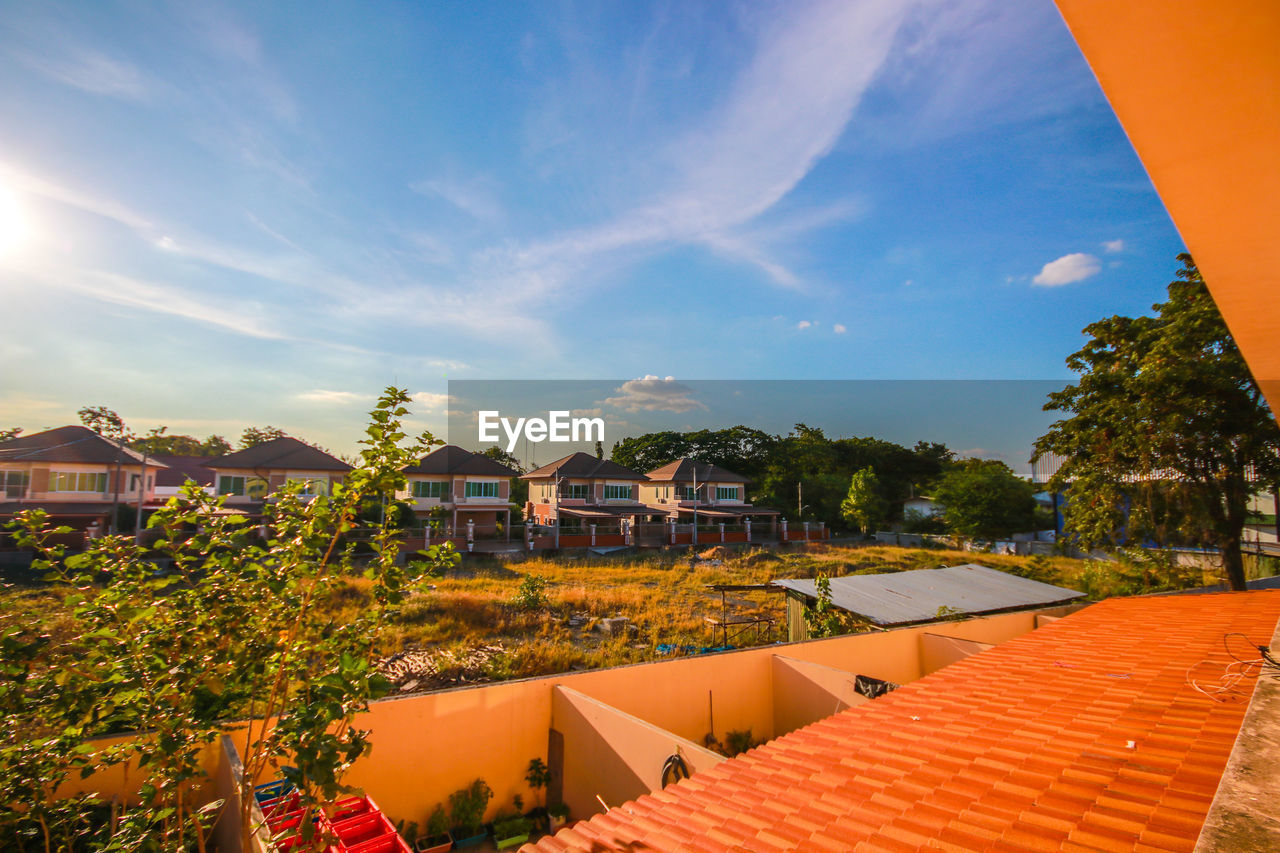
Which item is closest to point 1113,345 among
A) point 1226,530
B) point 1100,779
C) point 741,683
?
point 1226,530

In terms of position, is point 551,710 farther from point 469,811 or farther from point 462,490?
point 462,490

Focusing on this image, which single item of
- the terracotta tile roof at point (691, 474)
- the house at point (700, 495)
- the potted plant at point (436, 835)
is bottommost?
the potted plant at point (436, 835)

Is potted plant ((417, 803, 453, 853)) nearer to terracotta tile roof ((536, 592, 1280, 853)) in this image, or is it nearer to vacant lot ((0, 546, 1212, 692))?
vacant lot ((0, 546, 1212, 692))

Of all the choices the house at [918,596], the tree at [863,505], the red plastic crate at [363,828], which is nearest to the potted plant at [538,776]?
the red plastic crate at [363,828]

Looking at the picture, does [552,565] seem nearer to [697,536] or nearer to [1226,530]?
[697,536]

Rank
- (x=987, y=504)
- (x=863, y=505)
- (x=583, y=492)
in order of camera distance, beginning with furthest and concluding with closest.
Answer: (x=583, y=492) < (x=863, y=505) < (x=987, y=504)

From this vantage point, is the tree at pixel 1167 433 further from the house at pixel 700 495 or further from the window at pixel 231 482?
the window at pixel 231 482

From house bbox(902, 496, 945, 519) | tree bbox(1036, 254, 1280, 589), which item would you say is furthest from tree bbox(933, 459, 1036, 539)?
tree bbox(1036, 254, 1280, 589)

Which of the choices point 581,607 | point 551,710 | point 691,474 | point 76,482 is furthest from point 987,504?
point 76,482
